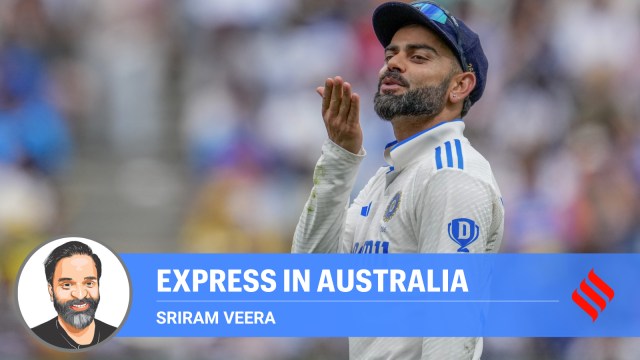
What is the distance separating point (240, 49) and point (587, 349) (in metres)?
4.43

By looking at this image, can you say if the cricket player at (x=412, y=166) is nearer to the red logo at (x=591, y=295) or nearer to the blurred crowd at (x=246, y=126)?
the red logo at (x=591, y=295)

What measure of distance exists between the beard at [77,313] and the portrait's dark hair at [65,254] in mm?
142

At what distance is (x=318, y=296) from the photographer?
15.5 feet

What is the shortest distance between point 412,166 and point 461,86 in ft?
1.13

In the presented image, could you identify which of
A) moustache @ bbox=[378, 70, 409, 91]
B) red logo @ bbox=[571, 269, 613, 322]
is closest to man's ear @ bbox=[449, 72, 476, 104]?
moustache @ bbox=[378, 70, 409, 91]

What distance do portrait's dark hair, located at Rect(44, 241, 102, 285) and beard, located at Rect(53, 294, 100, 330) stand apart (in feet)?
0.47

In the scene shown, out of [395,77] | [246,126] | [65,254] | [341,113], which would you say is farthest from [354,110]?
[246,126]

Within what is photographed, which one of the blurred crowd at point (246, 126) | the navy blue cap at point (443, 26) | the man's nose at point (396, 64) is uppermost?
the blurred crowd at point (246, 126)

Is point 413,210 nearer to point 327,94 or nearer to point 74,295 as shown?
point 327,94

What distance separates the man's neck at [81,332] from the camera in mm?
4700

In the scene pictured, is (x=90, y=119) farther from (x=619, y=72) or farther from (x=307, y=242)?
(x=307, y=242)

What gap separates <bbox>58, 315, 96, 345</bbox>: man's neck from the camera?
185 inches

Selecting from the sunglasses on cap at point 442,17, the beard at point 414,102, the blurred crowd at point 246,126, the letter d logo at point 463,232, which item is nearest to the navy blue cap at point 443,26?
the sunglasses on cap at point 442,17

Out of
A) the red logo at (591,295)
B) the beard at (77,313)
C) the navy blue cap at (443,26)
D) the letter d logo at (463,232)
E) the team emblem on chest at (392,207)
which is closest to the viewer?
the letter d logo at (463,232)
